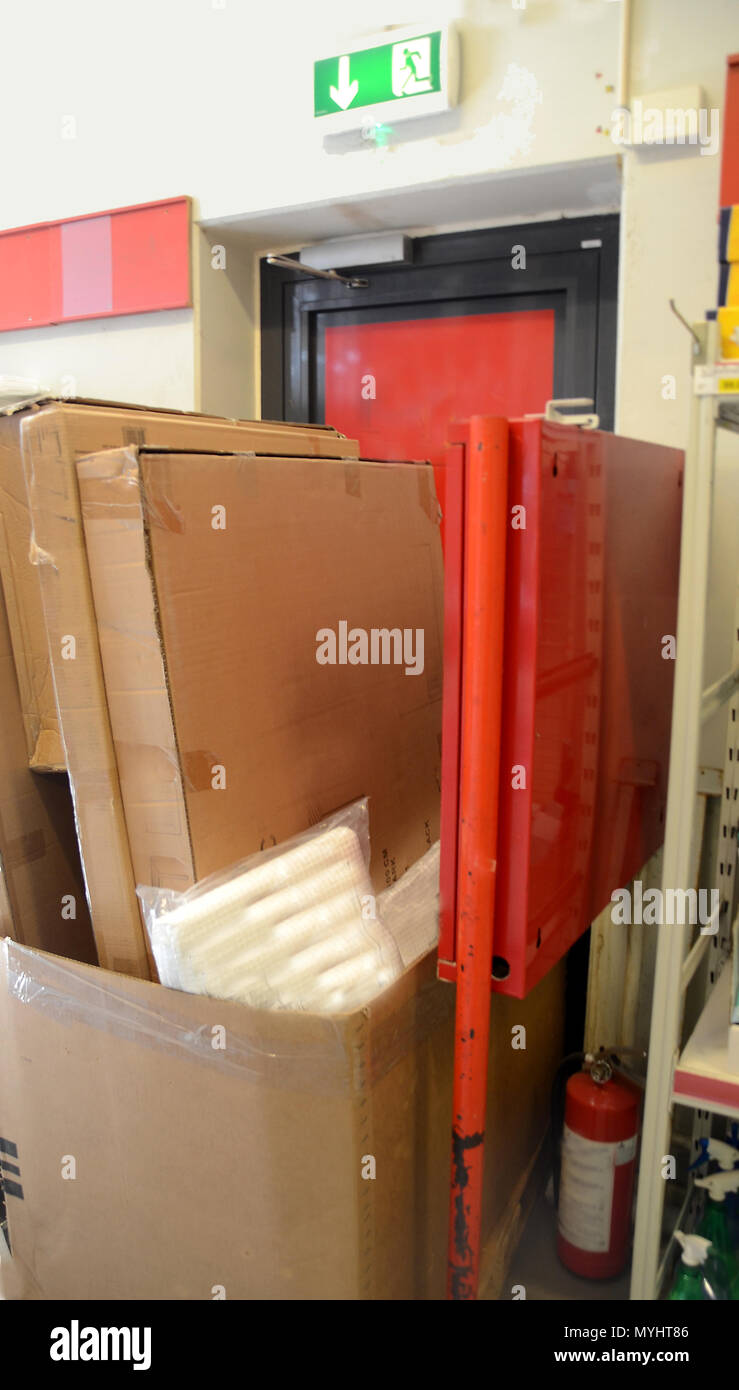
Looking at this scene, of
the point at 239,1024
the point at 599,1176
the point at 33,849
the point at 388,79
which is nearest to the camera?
the point at 239,1024

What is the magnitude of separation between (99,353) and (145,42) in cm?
73

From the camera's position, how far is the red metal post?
97 centimetres

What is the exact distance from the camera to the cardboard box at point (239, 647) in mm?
1037

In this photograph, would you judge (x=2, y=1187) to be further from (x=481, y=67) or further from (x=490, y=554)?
(x=481, y=67)

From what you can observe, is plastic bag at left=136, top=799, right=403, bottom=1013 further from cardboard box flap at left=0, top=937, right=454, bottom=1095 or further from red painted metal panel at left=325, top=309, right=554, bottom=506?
red painted metal panel at left=325, top=309, right=554, bottom=506

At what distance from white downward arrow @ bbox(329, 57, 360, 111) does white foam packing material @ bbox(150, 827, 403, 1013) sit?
165cm

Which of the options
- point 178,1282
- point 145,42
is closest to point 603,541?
point 178,1282

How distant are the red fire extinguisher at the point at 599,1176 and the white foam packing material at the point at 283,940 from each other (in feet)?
2.41

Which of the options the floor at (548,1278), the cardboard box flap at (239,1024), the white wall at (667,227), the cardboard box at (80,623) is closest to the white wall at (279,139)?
the white wall at (667,227)

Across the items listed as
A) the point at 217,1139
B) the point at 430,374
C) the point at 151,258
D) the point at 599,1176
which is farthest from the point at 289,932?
the point at 151,258

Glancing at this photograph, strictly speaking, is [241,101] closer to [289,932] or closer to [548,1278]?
[289,932]

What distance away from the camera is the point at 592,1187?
1.63 meters

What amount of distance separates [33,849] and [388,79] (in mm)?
1692

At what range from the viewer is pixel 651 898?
6.27 ft
